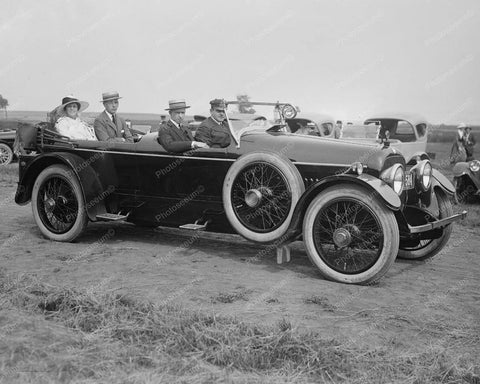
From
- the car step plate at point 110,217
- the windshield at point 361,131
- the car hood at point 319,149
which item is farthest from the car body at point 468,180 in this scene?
the car step plate at point 110,217

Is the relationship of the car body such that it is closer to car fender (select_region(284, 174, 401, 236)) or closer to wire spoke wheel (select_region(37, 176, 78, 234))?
car fender (select_region(284, 174, 401, 236))

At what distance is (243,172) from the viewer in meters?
5.30

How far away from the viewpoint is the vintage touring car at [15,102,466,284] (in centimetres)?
482

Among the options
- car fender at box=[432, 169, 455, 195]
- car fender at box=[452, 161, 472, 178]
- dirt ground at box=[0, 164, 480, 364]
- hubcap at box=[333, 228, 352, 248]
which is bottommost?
dirt ground at box=[0, 164, 480, 364]

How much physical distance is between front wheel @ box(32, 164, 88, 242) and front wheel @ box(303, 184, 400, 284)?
8.89ft

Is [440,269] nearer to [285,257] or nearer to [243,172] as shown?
[285,257]

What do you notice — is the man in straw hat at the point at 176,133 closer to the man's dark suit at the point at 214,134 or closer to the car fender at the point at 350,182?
the man's dark suit at the point at 214,134

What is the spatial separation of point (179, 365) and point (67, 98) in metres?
4.70

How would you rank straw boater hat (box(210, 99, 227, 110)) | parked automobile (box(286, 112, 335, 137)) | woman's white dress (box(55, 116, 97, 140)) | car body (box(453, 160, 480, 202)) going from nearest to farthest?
1. straw boater hat (box(210, 99, 227, 110))
2. woman's white dress (box(55, 116, 97, 140))
3. car body (box(453, 160, 480, 202))
4. parked automobile (box(286, 112, 335, 137))

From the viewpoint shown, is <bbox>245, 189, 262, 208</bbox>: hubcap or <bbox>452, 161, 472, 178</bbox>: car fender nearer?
<bbox>245, 189, 262, 208</bbox>: hubcap

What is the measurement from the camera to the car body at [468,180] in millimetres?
10508

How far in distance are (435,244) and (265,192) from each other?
6.26ft

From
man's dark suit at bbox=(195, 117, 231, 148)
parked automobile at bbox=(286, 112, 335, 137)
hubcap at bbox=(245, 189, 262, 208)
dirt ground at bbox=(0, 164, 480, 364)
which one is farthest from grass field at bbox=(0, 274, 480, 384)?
parked automobile at bbox=(286, 112, 335, 137)

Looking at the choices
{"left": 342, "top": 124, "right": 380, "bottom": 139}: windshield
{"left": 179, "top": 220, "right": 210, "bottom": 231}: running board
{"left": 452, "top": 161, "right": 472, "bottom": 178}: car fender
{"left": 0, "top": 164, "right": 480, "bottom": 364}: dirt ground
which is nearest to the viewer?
{"left": 0, "top": 164, "right": 480, "bottom": 364}: dirt ground
